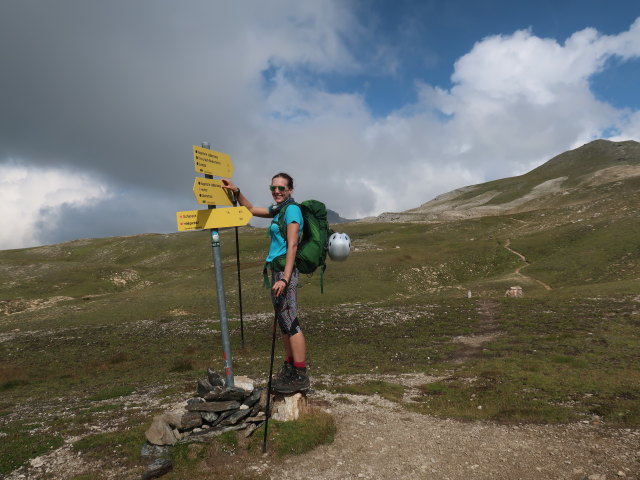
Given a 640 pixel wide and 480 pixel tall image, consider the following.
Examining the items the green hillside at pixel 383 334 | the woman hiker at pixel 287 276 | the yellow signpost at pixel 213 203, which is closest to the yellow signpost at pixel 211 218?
the yellow signpost at pixel 213 203

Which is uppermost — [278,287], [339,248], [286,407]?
[339,248]

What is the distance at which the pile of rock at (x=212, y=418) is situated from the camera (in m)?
A: 9.09

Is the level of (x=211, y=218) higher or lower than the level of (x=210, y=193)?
lower

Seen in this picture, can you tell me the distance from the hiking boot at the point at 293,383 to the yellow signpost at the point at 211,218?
430 centimetres

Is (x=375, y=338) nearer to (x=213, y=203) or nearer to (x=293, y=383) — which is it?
(x=293, y=383)

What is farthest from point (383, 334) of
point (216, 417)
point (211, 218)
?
point (211, 218)

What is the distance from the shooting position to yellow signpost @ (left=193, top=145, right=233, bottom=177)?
27.9 feet

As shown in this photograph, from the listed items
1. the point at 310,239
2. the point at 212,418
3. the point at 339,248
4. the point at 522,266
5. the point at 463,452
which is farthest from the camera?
the point at 522,266

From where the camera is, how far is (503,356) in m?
20.6

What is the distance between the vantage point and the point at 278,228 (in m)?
8.71

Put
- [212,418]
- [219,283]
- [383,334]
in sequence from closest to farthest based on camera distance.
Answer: [219,283] < [212,418] < [383,334]

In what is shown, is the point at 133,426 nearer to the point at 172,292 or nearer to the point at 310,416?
the point at 310,416

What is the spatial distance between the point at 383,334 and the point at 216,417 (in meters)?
20.2

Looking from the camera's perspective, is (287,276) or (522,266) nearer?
(287,276)
